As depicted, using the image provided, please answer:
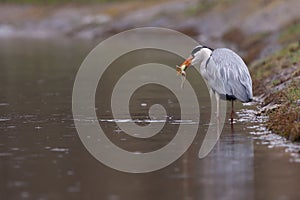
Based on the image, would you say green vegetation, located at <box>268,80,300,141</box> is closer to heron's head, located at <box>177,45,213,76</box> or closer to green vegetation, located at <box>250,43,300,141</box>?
green vegetation, located at <box>250,43,300,141</box>

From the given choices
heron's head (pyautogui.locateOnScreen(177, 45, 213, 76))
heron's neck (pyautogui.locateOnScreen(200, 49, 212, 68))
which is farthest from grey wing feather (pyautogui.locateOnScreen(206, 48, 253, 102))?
heron's head (pyautogui.locateOnScreen(177, 45, 213, 76))

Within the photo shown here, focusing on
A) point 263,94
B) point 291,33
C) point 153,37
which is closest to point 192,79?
point 263,94

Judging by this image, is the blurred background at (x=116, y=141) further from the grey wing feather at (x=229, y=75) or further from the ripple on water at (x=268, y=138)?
the grey wing feather at (x=229, y=75)

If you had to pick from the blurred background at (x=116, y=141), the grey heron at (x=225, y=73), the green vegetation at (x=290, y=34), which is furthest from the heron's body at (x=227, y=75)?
the green vegetation at (x=290, y=34)

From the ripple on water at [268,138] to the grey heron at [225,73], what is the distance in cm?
Result: 71

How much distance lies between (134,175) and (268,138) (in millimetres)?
4058

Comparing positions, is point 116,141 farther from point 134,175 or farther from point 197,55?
point 197,55

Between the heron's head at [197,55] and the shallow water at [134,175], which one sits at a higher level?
the heron's head at [197,55]

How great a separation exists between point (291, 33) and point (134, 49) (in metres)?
11.4

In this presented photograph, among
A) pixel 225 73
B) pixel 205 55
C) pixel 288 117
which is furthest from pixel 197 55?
pixel 288 117

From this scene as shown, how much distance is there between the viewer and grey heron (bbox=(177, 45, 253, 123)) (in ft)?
63.2

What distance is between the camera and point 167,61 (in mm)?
41531

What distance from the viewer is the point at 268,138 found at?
17.5m

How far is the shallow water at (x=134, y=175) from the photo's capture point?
1323cm
